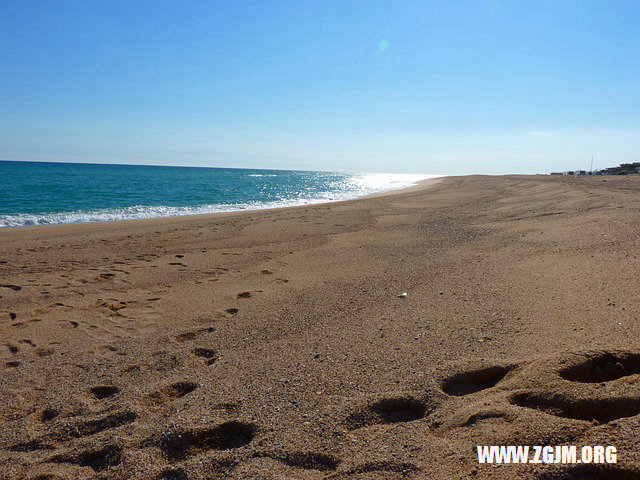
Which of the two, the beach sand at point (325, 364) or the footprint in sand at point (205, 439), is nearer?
the beach sand at point (325, 364)

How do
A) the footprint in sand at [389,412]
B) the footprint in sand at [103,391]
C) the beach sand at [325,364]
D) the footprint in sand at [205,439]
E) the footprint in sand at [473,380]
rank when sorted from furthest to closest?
Result: the footprint in sand at [103,391]
the footprint in sand at [473,380]
the footprint in sand at [389,412]
the footprint in sand at [205,439]
the beach sand at [325,364]

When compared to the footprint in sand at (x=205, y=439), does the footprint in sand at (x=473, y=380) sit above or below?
above

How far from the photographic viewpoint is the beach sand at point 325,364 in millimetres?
2006

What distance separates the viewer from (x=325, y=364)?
9.48 feet

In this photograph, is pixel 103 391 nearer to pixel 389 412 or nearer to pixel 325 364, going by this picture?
pixel 325 364

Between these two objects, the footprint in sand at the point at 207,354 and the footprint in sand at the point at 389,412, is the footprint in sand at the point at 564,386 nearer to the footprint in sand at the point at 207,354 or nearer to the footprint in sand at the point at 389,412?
the footprint in sand at the point at 389,412

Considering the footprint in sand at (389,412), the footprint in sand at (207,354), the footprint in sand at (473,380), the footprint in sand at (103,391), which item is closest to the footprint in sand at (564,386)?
the footprint in sand at (473,380)

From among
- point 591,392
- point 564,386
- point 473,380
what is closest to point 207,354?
point 473,380

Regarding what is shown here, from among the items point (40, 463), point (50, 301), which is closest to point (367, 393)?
point (40, 463)

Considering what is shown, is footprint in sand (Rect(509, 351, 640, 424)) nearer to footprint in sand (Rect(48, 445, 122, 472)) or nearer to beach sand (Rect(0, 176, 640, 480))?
beach sand (Rect(0, 176, 640, 480))

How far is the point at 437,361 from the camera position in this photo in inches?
109

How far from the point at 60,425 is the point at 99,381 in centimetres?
48

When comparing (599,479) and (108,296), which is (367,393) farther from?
(108,296)

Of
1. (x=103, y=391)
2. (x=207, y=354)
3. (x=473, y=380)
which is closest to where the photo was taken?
(x=473, y=380)
